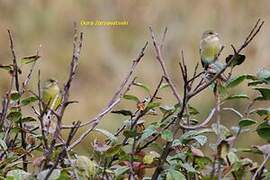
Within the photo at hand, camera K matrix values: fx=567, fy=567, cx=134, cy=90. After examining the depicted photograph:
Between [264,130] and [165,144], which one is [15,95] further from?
[264,130]

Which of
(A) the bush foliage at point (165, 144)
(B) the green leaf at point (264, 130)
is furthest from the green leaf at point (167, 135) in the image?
(B) the green leaf at point (264, 130)

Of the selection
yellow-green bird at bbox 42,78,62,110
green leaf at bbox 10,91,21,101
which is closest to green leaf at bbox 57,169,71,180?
yellow-green bird at bbox 42,78,62,110

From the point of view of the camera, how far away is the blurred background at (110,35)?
2516 mm

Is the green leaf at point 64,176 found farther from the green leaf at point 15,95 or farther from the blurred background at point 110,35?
the blurred background at point 110,35

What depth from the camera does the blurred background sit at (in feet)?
8.25

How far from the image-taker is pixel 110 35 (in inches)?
101

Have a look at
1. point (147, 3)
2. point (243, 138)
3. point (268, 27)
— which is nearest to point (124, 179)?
point (243, 138)

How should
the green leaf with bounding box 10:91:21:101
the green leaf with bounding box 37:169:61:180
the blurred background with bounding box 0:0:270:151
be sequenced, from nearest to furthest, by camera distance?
the green leaf with bounding box 37:169:61:180 < the green leaf with bounding box 10:91:21:101 < the blurred background with bounding box 0:0:270:151

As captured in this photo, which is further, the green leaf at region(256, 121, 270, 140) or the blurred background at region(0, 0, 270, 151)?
the blurred background at region(0, 0, 270, 151)

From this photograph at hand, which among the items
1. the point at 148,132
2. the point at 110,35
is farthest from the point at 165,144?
the point at 110,35

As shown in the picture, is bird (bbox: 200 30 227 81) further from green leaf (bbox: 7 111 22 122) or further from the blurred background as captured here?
the blurred background

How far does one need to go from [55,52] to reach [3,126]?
1.86 meters

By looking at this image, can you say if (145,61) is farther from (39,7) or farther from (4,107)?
(4,107)

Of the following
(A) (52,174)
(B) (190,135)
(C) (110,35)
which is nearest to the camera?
(A) (52,174)
